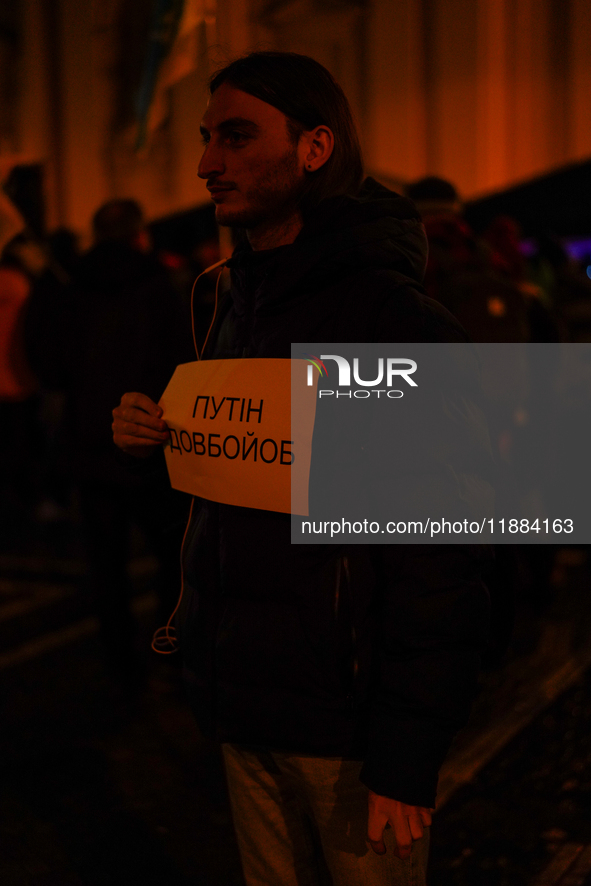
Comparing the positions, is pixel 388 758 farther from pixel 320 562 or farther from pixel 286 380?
pixel 286 380

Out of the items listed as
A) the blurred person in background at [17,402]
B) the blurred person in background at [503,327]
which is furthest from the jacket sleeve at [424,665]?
the blurred person in background at [17,402]

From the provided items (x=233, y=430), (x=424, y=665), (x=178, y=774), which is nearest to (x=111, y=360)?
(x=178, y=774)

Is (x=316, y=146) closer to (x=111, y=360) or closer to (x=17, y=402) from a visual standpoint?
(x=111, y=360)

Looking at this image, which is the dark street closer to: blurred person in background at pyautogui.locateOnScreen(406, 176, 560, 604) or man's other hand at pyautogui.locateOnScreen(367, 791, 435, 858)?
blurred person in background at pyautogui.locateOnScreen(406, 176, 560, 604)

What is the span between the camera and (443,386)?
50.1 inches

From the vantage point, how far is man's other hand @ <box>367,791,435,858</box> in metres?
1.23

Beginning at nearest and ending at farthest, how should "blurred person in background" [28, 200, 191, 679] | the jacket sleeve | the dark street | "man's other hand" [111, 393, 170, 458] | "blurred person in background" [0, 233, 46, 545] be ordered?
the jacket sleeve, "man's other hand" [111, 393, 170, 458], the dark street, "blurred person in background" [28, 200, 191, 679], "blurred person in background" [0, 233, 46, 545]

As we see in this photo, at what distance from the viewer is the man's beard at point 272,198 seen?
1.39m

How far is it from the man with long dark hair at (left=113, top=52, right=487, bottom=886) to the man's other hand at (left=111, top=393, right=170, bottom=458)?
0.61 ft

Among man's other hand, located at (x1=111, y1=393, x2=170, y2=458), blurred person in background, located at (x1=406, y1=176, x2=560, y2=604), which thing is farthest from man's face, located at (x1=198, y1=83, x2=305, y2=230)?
blurred person in background, located at (x1=406, y1=176, x2=560, y2=604)

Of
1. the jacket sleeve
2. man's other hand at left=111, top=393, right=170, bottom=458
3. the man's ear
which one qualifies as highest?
the man's ear

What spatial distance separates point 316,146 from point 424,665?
86cm

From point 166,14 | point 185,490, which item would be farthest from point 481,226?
point 185,490

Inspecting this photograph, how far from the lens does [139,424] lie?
1590mm
